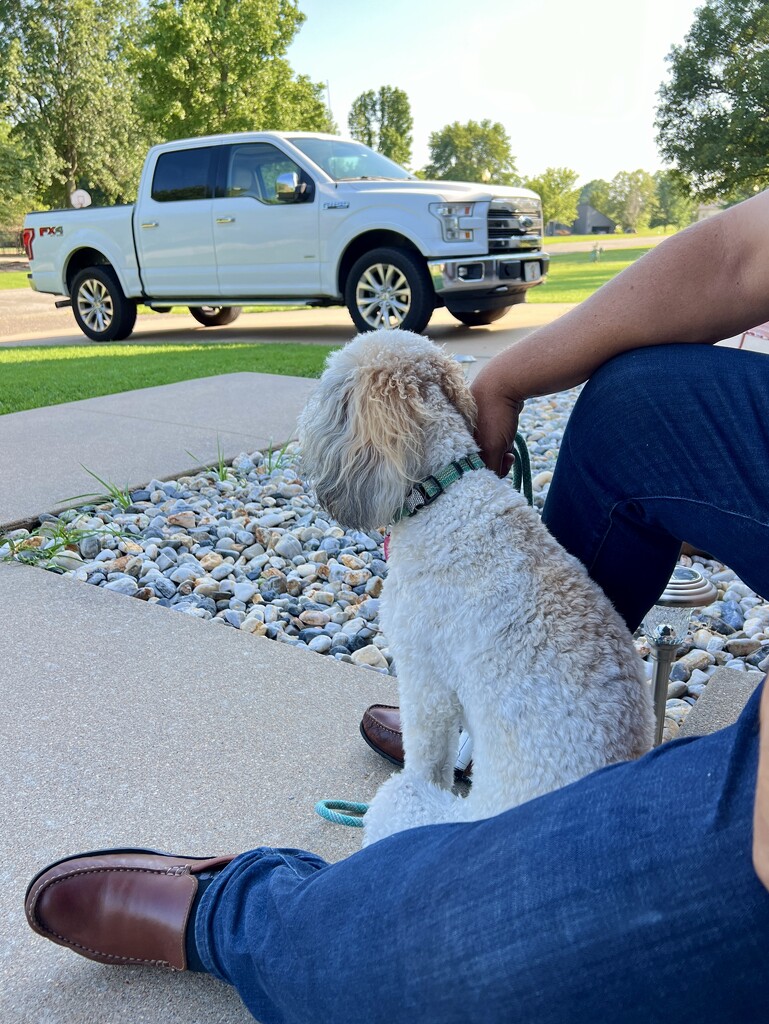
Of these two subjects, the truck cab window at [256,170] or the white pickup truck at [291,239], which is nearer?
the white pickup truck at [291,239]

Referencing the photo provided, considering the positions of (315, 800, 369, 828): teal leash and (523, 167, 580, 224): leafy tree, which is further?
(523, 167, 580, 224): leafy tree

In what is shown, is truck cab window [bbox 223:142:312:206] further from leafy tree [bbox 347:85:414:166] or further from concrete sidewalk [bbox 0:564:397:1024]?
leafy tree [bbox 347:85:414:166]

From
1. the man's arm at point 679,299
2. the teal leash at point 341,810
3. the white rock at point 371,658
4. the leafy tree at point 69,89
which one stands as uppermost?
the leafy tree at point 69,89

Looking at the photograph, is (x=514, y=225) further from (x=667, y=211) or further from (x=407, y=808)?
(x=667, y=211)

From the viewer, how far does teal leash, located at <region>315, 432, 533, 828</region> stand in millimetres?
2014

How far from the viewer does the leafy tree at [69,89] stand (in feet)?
143

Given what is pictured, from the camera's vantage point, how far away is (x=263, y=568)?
149 inches

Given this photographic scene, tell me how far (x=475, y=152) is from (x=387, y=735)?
103402 mm

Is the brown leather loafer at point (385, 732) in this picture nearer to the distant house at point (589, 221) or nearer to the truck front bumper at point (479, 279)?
the truck front bumper at point (479, 279)

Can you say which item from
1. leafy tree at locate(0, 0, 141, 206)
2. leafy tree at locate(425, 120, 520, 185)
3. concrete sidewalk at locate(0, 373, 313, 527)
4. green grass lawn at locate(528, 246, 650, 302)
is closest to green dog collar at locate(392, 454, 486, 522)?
concrete sidewalk at locate(0, 373, 313, 527)

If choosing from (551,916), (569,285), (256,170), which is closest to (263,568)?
(551,916)

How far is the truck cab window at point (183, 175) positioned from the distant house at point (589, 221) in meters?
112

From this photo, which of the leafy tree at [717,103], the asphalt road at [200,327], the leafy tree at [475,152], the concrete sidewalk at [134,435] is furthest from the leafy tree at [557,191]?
the concrete sidewalk at [134,435]

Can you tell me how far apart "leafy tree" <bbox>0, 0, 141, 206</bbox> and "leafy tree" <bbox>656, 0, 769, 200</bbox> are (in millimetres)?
27714
